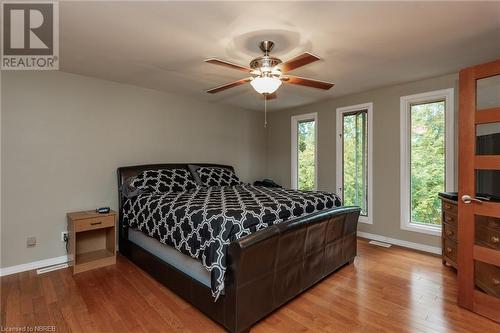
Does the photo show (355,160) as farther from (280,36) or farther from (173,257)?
(173,257)

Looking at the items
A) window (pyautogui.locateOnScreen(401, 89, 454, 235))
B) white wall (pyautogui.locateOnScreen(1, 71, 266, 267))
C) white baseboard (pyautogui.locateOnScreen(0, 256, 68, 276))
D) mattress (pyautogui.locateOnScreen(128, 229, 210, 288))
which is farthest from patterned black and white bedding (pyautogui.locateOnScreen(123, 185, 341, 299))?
window (pyautogui.locateOnScreen(401, 89, 454, 235))

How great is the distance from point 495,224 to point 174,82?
12.0 ft

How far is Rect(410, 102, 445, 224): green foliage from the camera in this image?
11.3ft

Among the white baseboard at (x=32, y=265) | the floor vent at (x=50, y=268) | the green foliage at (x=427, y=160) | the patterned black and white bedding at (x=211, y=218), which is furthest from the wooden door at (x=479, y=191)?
the white baseboard at (x=32, y=265)

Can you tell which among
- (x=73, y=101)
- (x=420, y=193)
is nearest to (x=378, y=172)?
(x=420, y=193)

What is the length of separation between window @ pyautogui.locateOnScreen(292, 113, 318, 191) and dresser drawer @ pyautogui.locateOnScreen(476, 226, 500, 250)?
9.17 feet

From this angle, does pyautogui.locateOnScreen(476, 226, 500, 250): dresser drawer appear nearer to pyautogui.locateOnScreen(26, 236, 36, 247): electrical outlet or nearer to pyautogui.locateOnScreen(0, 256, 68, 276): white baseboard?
pyautogui.locateOnScreen(0, 256, 68, 276): white baseboard

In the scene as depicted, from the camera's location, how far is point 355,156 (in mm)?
4285

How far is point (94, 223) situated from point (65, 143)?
→ 1050mm

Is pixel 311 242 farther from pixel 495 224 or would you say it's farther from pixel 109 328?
pixel 109 328

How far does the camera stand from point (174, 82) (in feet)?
11.7

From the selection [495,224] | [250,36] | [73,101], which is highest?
[250,36]

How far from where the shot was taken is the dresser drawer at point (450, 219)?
2.78 metres

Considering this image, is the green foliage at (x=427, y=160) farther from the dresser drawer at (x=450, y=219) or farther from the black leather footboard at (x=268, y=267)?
the black leather footboard at (x=268, y=267)
